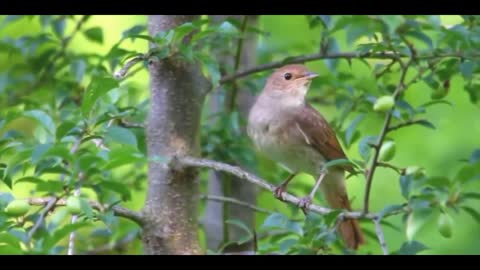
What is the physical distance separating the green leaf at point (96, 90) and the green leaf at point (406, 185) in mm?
849

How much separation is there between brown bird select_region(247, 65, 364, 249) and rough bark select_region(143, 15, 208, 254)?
839 mm

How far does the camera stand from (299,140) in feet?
14.6

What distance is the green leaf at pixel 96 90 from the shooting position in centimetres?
264

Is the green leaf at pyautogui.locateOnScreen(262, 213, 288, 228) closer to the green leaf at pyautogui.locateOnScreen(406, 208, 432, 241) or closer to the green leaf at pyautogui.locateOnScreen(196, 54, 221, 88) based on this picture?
the green leaf at pyautogui.locateOnScreen(196, 54, 221, 88)

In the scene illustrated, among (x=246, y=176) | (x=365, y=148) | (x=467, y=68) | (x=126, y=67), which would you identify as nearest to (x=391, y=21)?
(x=365, y=148)

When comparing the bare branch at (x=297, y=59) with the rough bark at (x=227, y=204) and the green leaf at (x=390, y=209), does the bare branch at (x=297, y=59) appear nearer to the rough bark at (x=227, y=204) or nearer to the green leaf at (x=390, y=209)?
the rough bark at (x=227, y=204)

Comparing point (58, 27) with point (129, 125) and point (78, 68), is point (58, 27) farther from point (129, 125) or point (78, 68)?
point (129, 125)

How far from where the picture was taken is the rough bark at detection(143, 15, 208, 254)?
3.39 meters

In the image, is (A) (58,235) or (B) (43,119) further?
(B) (43,119)

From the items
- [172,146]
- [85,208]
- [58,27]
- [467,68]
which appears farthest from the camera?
[58,27]

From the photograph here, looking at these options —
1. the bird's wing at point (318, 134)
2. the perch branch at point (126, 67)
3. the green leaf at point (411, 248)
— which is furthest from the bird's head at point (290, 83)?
the green leaf at point (411, 248)

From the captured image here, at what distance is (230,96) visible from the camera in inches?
173

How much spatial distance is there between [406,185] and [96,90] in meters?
0.90

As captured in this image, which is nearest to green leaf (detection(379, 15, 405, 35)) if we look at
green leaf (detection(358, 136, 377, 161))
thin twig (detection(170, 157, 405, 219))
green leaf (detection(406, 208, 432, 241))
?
green leaf (detection(358, 136, 377, 161))
